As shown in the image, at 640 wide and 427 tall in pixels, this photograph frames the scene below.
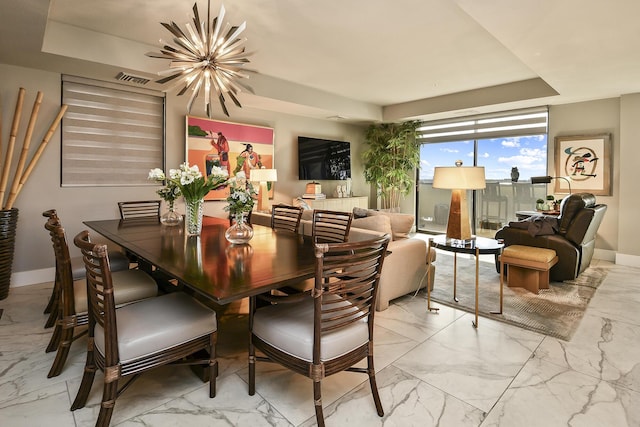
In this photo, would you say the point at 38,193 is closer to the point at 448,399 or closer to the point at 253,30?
the point at 253,30

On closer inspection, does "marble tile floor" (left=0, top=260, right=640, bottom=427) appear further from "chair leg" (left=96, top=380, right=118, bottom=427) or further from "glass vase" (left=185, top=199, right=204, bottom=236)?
"glass vase" (left=185, top=199, right=204, bottom=236)

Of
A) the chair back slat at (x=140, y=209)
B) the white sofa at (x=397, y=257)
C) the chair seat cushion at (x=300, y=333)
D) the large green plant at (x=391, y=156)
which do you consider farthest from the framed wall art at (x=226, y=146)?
the chair seat cushion at (x=300, y=333)

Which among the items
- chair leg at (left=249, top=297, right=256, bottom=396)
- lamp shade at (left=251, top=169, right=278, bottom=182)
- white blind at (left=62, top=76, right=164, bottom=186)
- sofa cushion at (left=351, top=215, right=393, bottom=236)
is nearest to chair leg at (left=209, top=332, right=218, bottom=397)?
chair leg at (left=249, top=297, right=256, bottom=396)

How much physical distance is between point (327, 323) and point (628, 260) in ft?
17.8

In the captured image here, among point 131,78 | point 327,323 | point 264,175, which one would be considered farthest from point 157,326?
point 264,175

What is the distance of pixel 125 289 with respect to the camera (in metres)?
2.21

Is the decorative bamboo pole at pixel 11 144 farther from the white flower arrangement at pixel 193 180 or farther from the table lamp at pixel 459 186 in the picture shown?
the table lamp at pixel 459 186

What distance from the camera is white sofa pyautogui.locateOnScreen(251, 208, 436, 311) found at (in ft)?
10.4

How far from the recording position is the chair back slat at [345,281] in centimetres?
147

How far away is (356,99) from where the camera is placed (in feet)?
21.0

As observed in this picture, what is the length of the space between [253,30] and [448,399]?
11.4ft

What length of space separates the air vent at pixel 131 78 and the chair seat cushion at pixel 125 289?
2549mm

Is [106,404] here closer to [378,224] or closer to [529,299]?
[378,224]

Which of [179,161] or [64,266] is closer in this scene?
[64,266]
